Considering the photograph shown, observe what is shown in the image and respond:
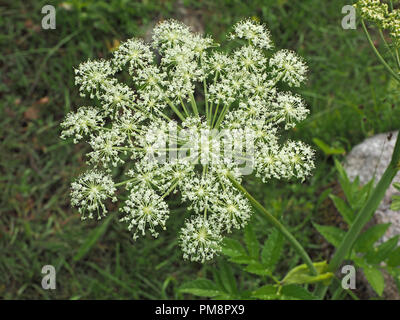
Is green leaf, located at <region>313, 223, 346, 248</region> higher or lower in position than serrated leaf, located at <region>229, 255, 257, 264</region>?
higher

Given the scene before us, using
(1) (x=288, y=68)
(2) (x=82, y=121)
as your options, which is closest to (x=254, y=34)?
(1) (x=288, y=68)

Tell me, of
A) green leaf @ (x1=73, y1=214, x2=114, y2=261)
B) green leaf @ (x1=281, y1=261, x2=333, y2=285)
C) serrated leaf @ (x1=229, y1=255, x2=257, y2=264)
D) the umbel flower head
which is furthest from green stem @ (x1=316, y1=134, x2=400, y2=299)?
green leaf @ (x1=73, y1=214, x2=114, y2=261)

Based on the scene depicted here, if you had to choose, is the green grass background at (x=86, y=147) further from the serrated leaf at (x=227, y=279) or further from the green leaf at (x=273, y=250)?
the green leaf at (x=273, y=250)

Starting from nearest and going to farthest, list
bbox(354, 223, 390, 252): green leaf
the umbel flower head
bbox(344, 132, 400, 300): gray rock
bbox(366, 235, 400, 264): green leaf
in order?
the umbel flower head → bbox(366, 235, 400, 264): green leaf → bbox(354, 223, 390, 252): green leaf → bbox(344, 132, 400, 300): gray rock

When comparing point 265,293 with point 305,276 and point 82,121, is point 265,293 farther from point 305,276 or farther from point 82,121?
point 82,121

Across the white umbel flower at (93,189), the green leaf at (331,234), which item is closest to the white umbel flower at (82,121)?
the white umbel flower at (93,189)

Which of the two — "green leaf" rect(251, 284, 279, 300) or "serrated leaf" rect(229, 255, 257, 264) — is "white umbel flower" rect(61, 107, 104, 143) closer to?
"serrated leaf" rect(229, 255, 257, 264)

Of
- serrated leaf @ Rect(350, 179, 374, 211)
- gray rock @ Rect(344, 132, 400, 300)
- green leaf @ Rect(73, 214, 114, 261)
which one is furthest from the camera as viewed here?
green leaf @ Rect(73, 214, 114, 261)
